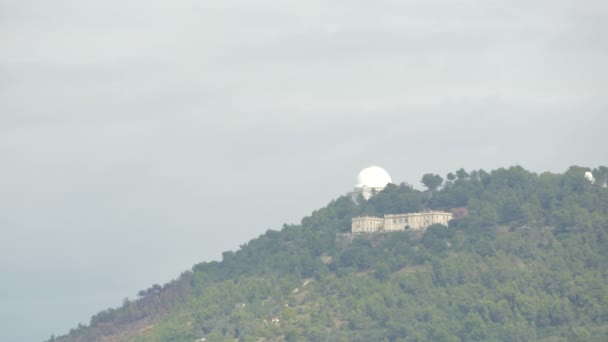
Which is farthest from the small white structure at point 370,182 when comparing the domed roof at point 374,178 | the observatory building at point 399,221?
the observatory building at point 399,221

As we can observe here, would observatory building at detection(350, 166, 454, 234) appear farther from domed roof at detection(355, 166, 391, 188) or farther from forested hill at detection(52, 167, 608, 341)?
domed roof at detection(355, 166, 391, 188)

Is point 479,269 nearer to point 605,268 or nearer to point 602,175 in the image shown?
point 605,268

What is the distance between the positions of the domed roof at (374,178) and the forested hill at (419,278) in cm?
389

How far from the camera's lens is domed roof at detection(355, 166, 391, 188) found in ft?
538

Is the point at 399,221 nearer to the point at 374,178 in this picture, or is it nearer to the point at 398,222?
the point at 398,222

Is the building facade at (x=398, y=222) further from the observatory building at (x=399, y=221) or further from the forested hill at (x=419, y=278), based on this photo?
the forested hill at (x=419, y=278)

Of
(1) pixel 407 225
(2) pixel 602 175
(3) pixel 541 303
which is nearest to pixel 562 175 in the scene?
(2) pixel 602 175

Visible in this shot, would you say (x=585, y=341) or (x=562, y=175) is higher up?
(x=562, y=175)

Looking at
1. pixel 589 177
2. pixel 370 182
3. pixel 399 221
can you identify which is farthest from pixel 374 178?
pixel 589 177

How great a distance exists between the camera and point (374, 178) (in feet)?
539

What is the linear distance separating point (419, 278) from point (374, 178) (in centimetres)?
2325

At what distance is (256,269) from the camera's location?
15325 centimetres

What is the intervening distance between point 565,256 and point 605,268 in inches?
128

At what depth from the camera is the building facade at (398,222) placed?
153 m
